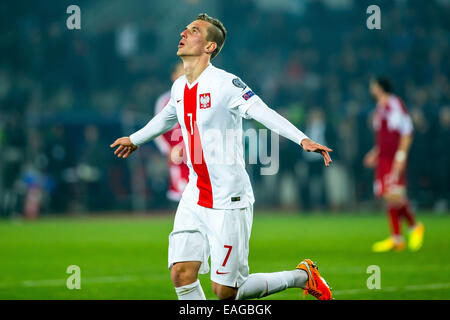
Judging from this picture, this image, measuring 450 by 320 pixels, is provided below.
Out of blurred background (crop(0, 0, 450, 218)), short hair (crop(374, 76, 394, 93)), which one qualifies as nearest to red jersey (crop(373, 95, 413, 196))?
short hair (crop(374, 76, 394, 93))

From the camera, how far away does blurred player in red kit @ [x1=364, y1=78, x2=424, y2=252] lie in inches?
462

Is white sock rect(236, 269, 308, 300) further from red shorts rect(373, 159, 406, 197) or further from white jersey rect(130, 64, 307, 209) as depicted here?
red shorts rect(373, 159, 406, 197)

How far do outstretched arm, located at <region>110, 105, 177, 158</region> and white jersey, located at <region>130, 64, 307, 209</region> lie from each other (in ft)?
0.99

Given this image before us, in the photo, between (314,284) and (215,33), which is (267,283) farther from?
(215,33)

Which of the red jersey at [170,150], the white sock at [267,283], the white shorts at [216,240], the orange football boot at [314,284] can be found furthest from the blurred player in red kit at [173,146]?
the white shorts at [216,240]

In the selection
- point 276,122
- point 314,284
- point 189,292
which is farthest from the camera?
point 314,284

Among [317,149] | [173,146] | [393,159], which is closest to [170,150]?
[173,146]

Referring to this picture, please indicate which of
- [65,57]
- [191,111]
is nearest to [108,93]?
[65,57]

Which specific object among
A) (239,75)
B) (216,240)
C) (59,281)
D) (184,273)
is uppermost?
(239,75)

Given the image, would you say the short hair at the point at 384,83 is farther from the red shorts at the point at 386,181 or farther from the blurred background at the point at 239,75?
the blurred background at the point at 239,75

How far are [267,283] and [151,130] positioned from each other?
1.48 metres

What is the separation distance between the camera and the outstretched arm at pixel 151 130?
237 inches

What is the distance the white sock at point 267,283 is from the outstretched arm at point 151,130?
134 centimetres

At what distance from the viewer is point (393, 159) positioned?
12.1 meters
